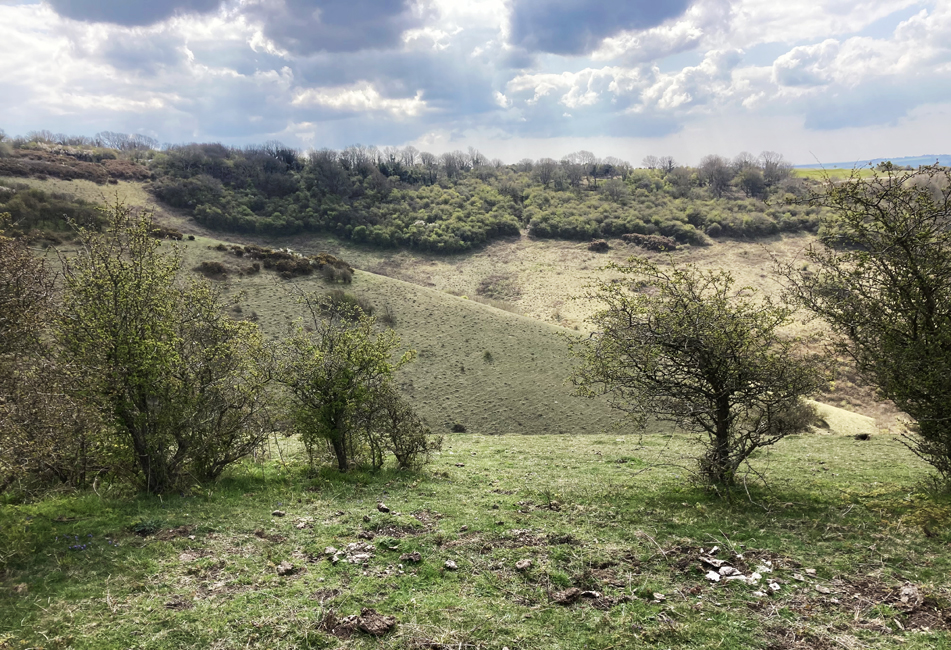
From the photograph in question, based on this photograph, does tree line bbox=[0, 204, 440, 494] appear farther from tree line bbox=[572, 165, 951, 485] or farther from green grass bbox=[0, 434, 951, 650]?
tree line bbox=[572, 165, 951, 485]

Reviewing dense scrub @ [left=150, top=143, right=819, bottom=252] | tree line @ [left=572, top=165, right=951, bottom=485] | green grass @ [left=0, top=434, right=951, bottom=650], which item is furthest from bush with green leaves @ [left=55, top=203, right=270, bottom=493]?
dense scrub @ [left=150, top=143, right=819, bottom=252]

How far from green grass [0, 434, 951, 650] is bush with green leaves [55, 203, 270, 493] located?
3.39 feet

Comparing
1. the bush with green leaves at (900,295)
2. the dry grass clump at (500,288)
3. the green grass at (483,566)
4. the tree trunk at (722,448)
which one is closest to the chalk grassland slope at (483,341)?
the dry grass clump at (500,288)

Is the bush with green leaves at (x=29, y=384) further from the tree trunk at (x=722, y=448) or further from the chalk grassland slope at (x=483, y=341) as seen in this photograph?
the tree trunk at (x=722, y=448)

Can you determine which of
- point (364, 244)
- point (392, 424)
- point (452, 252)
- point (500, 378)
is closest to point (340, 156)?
point (364, 244)

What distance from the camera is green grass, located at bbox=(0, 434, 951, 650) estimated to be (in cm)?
593

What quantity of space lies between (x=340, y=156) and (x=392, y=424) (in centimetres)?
15424

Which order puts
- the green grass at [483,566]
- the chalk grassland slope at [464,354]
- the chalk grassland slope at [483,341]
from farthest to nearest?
the chalk grassland slope at [483,341], the chalk grassland slope at [464,354], the green grass at [483,566]

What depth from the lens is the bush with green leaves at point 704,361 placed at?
35.0 feet

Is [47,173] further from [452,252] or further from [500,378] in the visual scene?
[500,378]

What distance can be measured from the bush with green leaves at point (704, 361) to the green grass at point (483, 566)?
5.73 ft

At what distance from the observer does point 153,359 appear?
10.5m

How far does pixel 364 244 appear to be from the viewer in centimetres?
10588

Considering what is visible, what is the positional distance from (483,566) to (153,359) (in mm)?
8350
